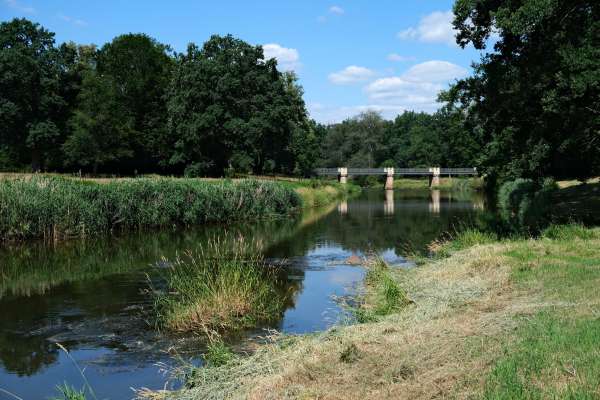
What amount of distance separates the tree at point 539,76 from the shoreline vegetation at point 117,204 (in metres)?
17.1

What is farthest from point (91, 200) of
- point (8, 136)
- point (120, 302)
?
point (8, 136)

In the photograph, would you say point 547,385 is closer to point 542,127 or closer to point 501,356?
point 501,356

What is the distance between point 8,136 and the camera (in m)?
58.9

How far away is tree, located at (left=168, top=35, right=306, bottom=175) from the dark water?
1223 inches

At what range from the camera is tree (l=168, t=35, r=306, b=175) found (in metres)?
64.3

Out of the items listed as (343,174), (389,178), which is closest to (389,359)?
(343,174)

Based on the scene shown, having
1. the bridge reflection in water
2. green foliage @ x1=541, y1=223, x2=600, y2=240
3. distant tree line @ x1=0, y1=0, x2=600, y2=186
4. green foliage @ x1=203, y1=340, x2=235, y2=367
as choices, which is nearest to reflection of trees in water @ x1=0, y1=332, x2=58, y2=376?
green foliage @ x1=203, y1=340, x2=235, y2=367

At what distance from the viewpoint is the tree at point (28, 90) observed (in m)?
56.3

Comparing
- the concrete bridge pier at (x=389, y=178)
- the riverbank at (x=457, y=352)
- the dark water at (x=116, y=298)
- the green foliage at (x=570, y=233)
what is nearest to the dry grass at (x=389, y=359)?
the riverbank at (x=457, y=352)

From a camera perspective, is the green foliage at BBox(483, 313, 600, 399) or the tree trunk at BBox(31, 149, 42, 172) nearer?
the green foliage at BBox(483, 313, 600, 399)

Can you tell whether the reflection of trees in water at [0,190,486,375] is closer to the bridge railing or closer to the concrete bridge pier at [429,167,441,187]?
the concrete bridge pier at [429,167,441,187]

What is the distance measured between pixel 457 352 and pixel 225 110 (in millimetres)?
60750

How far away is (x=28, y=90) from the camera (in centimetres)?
5844

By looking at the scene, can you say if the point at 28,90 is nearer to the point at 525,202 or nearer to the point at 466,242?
the point at 525,202
